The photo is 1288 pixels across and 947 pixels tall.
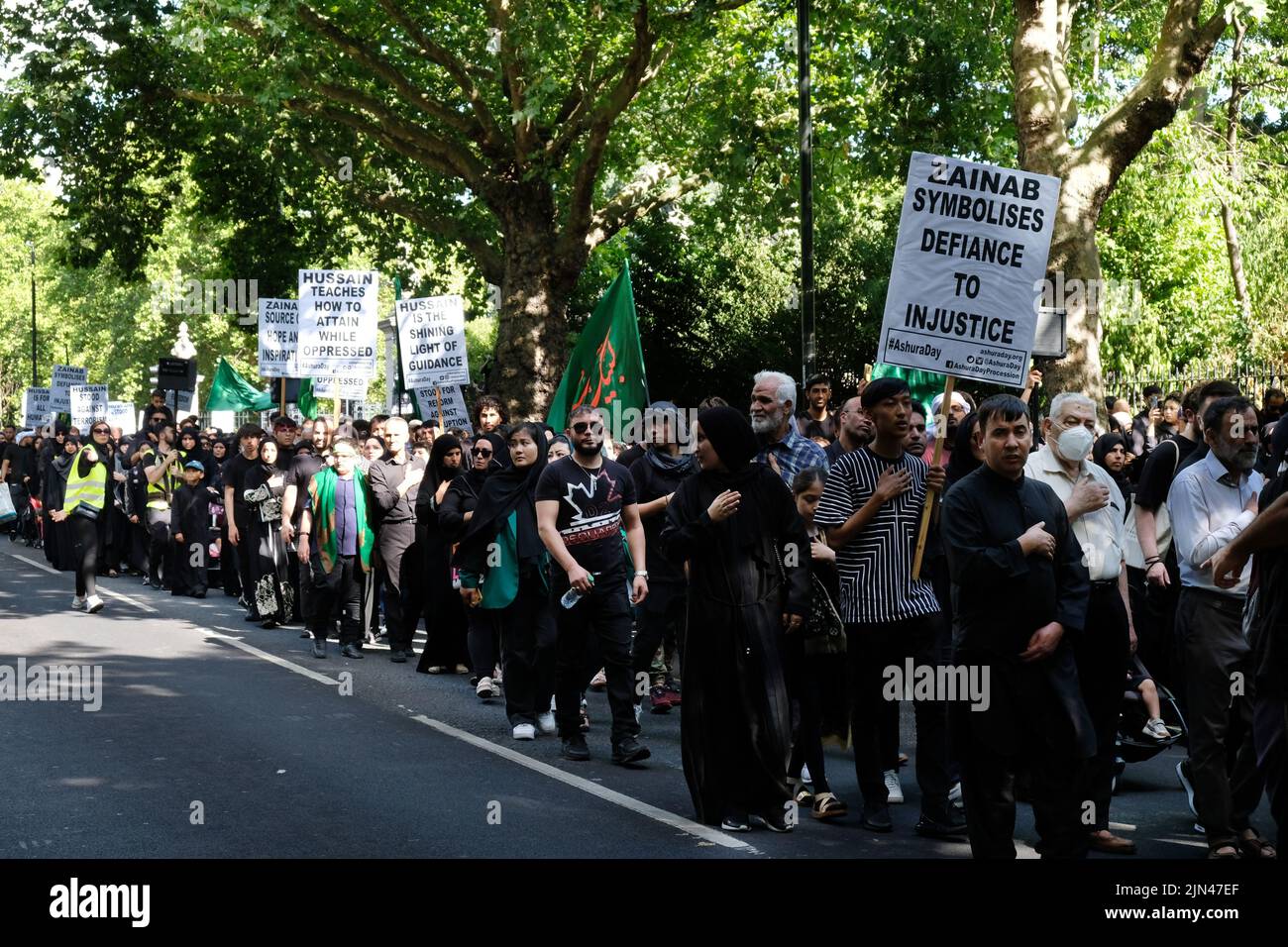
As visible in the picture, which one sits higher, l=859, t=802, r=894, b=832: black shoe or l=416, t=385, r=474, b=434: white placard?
l=416, t=385, r=474, b=434: white placard

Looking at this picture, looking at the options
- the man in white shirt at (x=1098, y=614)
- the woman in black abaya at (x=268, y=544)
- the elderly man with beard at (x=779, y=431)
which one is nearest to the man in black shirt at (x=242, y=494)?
the woman in black abaya at (x=268, y=544)

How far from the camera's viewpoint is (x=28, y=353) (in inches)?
3113

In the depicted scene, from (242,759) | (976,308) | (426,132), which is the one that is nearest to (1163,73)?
(976,308)

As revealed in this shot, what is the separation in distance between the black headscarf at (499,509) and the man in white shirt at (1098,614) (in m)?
4.17

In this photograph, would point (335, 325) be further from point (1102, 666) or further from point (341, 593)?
point (1102, 666)

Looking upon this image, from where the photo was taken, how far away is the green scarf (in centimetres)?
1420

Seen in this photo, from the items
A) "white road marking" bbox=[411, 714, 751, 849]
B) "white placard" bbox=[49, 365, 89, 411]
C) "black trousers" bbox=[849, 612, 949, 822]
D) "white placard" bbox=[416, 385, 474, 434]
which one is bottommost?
"white road marking" bbox=[411, 714, 751, 849]

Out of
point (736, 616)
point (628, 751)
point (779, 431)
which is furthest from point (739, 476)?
point (628, 751)

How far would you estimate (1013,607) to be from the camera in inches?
242

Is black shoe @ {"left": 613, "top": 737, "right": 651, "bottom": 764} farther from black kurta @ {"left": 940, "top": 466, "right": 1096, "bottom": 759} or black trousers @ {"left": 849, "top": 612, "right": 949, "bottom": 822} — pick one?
black kurta @ {"left": 940, "top": 466, "right": 1096, "bottom": 759}

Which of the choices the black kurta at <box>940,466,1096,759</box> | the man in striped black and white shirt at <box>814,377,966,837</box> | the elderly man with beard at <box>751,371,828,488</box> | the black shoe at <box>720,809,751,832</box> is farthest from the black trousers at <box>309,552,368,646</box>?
the black kurta at <box>940,466,1096,759</box>

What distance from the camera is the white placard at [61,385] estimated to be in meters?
38.3

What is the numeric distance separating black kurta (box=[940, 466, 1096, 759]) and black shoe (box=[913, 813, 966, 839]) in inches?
55.3

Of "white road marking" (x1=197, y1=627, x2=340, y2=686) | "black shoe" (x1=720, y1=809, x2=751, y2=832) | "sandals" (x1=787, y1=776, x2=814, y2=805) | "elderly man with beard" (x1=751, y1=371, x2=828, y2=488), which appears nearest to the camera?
"black shoe" (x1=720, y1=809, x2=751, y2=832)
